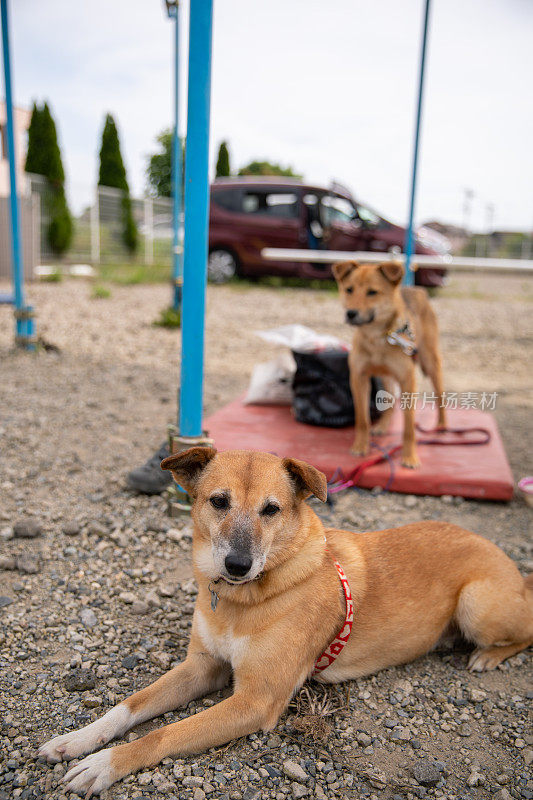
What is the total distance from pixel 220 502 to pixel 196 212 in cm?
170

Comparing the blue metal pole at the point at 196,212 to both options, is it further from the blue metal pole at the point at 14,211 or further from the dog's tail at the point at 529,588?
the blue metal pole at the point at 14,211

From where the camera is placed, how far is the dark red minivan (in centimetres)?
1424

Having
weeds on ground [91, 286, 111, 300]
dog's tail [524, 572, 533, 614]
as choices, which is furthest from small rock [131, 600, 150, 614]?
weeds on ground [91, 286, 111, 300]

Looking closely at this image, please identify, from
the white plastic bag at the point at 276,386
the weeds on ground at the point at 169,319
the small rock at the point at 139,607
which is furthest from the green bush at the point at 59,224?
the small rock at the point at 139,607

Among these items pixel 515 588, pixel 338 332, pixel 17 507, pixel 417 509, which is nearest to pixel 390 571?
pixel 515 588

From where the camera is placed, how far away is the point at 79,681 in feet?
7.83

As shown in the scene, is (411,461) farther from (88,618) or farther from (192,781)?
(192,781)

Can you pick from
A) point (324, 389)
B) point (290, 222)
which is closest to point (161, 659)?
A: point (324, 389)

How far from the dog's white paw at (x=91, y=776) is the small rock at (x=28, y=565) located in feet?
4.16

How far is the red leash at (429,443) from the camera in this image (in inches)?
164

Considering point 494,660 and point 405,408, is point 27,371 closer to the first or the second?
point 405,408

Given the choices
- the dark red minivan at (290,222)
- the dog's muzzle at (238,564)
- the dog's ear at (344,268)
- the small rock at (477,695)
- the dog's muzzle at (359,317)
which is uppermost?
the dark red minivan at (290,222)

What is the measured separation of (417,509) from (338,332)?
21.5 feet

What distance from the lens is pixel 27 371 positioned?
6.68 metres
